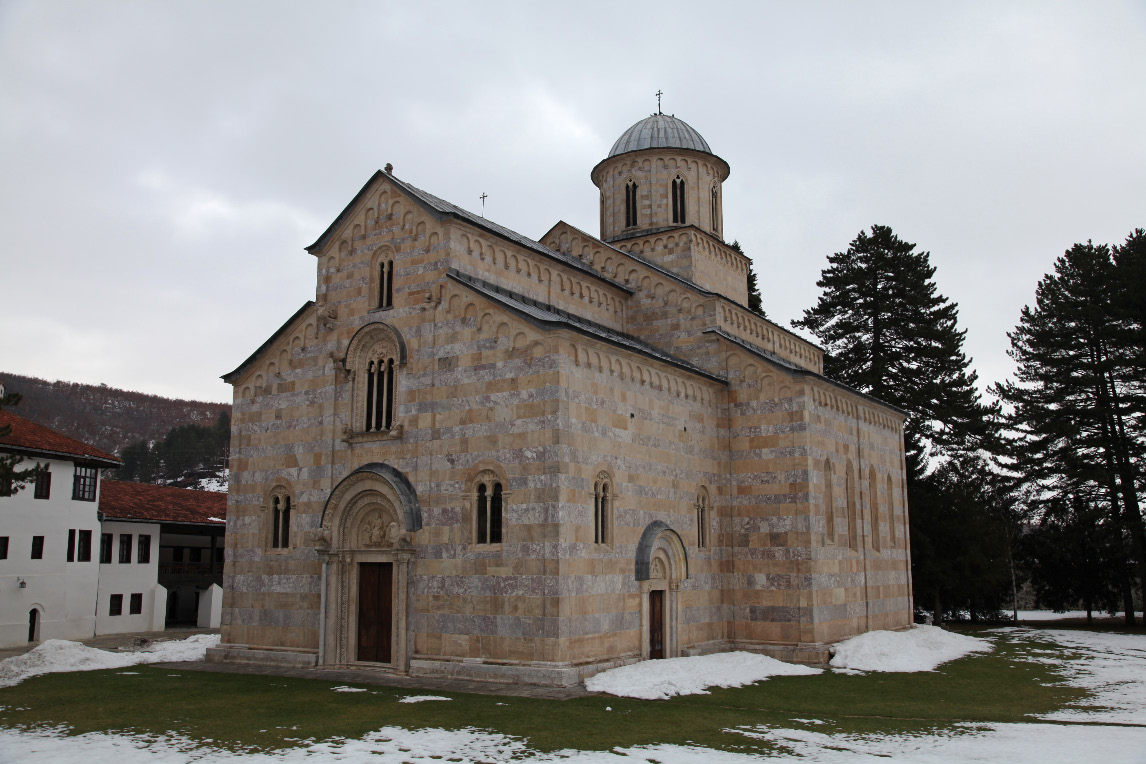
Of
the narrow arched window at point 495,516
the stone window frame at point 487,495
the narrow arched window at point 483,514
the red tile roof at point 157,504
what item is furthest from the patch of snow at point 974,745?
the red tile roof at point 157,504

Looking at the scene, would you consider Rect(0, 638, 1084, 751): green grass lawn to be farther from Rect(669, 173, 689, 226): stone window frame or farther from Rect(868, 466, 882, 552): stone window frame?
Rect(669, 173, 689, 226): stone window frame

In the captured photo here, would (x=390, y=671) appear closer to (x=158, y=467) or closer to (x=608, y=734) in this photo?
(x=608, y=734)

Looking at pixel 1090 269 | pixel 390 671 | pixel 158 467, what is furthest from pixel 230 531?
pixel 158 467

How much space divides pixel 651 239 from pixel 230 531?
16303 millimetres

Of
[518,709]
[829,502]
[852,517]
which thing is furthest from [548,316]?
[852,517]

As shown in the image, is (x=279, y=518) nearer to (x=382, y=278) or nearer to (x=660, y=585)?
(x=382, y=278)

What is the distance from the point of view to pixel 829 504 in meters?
25.0

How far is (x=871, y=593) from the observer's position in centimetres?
2652

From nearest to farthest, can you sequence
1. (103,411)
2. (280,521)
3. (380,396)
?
1. (380,396)
2. (280,521)
3. (103,411)

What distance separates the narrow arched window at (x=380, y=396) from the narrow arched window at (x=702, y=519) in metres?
8.30

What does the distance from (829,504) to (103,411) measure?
109433mm

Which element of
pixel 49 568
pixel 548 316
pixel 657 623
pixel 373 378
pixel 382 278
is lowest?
pixel 657 623

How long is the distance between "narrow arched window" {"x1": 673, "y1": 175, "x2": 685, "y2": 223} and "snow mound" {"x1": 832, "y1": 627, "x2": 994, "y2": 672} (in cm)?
1517

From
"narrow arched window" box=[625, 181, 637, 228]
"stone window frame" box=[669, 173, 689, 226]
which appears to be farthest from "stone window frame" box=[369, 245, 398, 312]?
"stone window frame" box=[669, 173, 689, 226]
